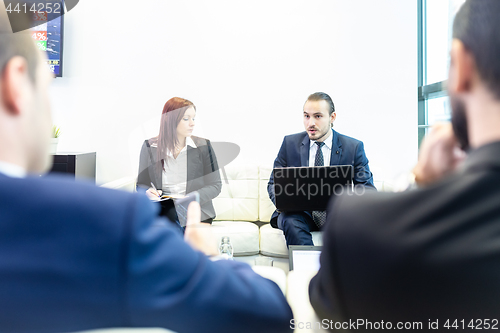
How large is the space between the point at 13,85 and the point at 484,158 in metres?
0.58

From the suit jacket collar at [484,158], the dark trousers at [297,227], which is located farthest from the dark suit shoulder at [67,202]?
the dark trousers at [297,227]

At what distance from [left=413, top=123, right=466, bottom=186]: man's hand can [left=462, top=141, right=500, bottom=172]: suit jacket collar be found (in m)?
0.07

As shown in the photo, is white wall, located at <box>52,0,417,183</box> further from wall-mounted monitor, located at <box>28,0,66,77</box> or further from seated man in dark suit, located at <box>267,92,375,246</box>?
seated man in dark suit, located at <box>267,92,375,246</box>

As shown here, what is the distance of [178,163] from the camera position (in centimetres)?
293

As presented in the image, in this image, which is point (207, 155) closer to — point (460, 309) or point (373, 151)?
point (373, 151)

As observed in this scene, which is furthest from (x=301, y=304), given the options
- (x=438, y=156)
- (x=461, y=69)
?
(x=461, y=69)

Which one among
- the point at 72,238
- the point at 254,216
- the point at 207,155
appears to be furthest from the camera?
the point at 254,216

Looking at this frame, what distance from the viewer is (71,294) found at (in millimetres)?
413

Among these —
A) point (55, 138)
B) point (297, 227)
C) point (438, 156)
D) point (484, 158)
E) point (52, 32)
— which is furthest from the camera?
point (52, 32)

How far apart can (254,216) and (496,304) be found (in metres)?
2.87

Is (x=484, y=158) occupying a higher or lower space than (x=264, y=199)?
higher

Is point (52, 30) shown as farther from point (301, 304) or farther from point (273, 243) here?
point (301, 304)

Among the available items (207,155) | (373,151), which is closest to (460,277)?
(207,155)

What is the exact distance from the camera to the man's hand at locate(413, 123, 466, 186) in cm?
49
